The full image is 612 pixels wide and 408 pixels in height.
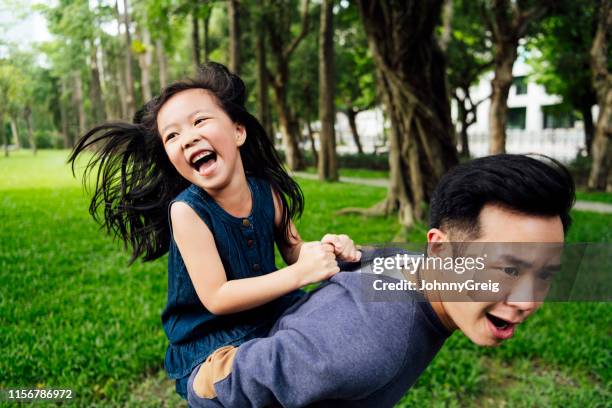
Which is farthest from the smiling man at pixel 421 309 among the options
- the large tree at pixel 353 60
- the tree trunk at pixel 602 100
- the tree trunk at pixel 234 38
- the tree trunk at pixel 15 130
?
the large tree at pixel 353 60

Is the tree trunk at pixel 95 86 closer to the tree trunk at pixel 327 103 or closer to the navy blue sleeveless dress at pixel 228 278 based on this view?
the tree trunk at pixel 327 103

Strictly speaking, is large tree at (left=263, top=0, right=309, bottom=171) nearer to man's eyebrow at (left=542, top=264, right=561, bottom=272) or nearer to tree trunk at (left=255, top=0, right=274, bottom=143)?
tree trunk at (left=255, top=0, right=274, bottom=143)

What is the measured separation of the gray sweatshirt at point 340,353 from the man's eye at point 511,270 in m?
0.23

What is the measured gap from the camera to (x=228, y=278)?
1436mm

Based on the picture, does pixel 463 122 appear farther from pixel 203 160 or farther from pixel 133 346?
pixel 203 160

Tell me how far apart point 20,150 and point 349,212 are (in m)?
7.19

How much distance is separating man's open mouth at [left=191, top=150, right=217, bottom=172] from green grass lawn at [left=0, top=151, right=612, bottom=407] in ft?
6.05

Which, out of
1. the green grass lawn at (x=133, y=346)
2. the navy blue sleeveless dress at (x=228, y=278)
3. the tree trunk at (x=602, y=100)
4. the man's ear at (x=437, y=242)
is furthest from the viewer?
the tree trunk at (x=602, y=100)

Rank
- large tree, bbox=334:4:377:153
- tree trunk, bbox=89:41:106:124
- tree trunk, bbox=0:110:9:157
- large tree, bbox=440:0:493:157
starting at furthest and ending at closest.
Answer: large tree, bbox=334:4:377:153
tree trunk, bbox=89:41:106:124
large tree, bbox=440:0:493:157
tree trunk, bbox=0:110:9:157

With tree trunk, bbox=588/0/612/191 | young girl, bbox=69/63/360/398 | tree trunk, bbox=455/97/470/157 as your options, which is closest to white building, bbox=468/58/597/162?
tree trunk, bbox=455/97/470/157

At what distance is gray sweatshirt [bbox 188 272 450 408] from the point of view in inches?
44.4

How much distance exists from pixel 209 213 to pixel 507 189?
742 mm

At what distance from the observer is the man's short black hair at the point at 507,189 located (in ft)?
3.44

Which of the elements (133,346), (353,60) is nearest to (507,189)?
(133,346)
